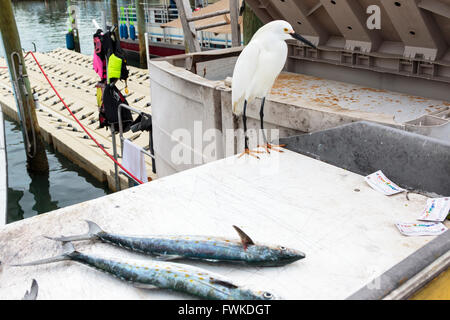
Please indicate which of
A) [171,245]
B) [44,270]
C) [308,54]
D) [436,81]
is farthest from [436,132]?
[308,54]

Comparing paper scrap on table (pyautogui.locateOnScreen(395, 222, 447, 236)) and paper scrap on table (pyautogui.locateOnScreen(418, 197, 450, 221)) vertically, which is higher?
paper scrap on table (pyautogui.locateOnScreen(418, 197, 450, 221))

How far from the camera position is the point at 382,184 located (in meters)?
3.47

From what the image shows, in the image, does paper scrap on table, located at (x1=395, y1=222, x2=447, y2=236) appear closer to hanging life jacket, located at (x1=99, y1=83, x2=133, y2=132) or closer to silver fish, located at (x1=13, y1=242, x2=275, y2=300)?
silver fish, located at (x1=13, y1=242, x2=275, y2=300)

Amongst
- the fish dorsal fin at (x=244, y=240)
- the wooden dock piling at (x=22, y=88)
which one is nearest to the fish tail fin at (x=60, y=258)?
the fish dorsal fin at (x=244, y=240)

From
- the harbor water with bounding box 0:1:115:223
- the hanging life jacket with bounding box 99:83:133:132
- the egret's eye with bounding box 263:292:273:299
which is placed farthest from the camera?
the harbor water with bounding box 0:1:115:223

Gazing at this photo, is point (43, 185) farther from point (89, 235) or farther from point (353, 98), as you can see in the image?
point (89, 235)

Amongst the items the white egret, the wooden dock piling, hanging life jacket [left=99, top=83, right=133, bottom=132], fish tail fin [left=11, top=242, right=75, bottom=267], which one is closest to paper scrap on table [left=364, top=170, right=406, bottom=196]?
the white egret

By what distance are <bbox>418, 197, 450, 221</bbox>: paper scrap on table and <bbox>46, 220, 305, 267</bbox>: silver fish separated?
1060 millimetres

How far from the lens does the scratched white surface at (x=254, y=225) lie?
2385mm

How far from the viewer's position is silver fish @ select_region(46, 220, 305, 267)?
8.13ft

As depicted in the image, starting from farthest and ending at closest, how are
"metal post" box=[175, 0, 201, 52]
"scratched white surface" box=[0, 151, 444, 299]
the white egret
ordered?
"metal post" box=[175, 0, 201, 52] → the white egret → "scratched white surface" box=[0, 151, 444, 299]

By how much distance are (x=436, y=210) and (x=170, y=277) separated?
1.95 metres

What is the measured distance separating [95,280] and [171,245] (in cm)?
49
